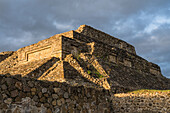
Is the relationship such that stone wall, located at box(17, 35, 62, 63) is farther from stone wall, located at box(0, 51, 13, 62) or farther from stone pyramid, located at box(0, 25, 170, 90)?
stone wall, located at box(0, 51, 13, 62)

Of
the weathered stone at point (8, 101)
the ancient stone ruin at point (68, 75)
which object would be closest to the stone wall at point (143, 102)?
the ancient stone ruin at point (68, 75)

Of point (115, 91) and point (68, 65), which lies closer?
point (115, 91)

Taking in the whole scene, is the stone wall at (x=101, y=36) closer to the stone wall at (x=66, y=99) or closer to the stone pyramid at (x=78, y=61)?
the stone pyramid at (x=78, y=61)

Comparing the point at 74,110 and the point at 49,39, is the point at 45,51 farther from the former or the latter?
the point at 74,110

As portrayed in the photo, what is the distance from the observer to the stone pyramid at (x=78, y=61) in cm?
1170

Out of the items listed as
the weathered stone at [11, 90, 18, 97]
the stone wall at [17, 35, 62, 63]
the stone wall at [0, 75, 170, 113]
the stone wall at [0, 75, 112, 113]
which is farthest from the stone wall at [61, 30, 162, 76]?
the weathered stone at [11, 90, 18, 97]

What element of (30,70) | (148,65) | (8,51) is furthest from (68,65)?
(148,65)

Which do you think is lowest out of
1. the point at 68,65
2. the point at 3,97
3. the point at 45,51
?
the point at 3,97

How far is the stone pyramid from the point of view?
460 inches

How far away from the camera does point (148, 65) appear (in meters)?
23.1

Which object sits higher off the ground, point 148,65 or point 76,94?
point 148,65

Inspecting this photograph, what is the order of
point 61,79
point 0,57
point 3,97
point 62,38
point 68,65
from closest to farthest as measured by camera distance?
1. point 3,97
2. point 61,79
3. point 68,65
4. point 62,38
5. point 0,57

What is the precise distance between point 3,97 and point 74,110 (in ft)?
9.82

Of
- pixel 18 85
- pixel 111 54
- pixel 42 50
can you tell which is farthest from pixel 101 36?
pixel 18 85
